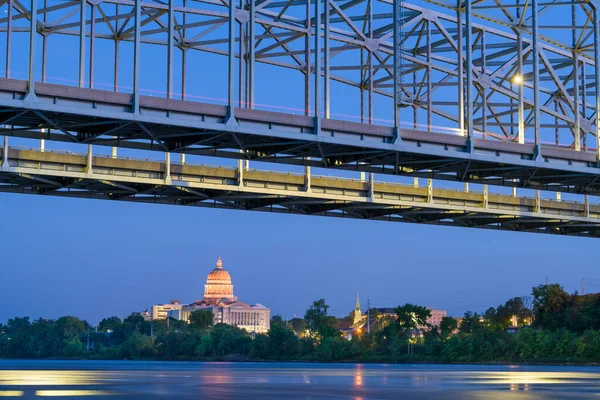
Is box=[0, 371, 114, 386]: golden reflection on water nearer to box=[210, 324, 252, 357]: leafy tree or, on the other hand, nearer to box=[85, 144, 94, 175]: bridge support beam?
box=[85, 144, 94, 175]: bridge support beam

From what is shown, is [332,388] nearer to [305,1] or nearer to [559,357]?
[305,1]

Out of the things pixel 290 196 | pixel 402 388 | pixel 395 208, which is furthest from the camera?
pixel 395 208

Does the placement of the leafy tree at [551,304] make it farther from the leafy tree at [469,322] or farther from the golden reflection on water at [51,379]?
the golden reflection on water at [51,379]

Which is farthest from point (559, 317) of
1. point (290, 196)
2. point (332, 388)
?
point (332, 388)

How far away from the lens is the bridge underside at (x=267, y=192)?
52562 millimetres

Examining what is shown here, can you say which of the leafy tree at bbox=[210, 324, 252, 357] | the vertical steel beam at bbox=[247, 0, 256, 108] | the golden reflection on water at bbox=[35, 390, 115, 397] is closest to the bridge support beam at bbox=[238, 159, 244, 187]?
the vertical steel beam at bbox=[247, 0, 256, 108]

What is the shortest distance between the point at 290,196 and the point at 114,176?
33.3 feet

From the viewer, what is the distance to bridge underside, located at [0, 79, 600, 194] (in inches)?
1596

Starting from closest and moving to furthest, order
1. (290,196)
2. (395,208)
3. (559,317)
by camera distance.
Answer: (290,196) → (395,208) → (559,317)

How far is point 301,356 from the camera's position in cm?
15075

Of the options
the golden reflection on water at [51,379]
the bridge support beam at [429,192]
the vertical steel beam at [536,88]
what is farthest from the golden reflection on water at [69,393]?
the bridge support beam at [429,192]

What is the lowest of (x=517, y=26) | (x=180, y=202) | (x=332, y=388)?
(x=332, y=388)

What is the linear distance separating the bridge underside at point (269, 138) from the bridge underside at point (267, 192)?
15.9ft

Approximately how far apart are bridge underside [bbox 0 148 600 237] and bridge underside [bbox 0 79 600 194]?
484 centimetres
